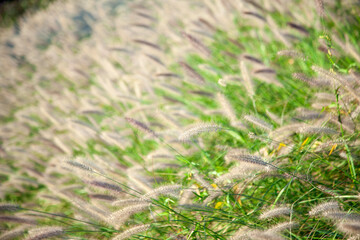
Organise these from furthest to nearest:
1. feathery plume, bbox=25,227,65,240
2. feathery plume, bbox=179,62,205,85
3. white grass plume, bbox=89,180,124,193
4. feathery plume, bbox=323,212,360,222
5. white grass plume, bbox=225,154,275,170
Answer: feathery plume, bbox=179,62,205,85, white grass plume, bbox=89,180,124,193, feathery plume, bbox=25,227,65,240, white grass plume, bbox=225,154,275,170, feathery plume, bbox=323,212,360,222

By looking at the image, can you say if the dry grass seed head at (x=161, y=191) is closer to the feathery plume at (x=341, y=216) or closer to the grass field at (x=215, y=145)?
the grass field at (x=215, y=145)

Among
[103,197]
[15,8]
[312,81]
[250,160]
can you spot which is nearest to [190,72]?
[312,81]

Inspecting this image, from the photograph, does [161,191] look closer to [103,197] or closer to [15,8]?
[103,197]

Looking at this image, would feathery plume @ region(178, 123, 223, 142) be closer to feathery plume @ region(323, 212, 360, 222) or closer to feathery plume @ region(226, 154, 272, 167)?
feathery plume @ region(226, 154, 272, 167)

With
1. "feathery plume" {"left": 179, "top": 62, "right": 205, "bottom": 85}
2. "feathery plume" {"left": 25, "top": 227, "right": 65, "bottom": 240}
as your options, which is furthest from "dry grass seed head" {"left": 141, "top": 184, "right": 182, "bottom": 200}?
"feathery plume" {"left": 179, "top": 62, "right": 205, "bottom": 85}

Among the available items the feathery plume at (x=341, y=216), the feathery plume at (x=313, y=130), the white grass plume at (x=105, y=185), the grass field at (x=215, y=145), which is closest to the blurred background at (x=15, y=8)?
the grass field at (x=215, y=145)

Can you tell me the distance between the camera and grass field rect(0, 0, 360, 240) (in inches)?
53.5

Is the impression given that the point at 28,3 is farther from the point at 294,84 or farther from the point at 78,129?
the point at 294,84

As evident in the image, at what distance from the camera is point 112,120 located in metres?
2.81

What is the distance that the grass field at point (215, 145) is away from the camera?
53.5 inches

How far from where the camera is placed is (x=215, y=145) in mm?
2146

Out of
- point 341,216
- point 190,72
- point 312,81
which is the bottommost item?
point 341,216

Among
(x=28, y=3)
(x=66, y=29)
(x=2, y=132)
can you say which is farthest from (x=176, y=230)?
(x=28, y=3)

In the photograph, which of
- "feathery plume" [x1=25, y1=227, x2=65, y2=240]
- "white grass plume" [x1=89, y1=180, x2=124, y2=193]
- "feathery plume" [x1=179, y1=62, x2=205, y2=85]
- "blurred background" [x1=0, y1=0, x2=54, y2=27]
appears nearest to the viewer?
"feathery plume" [x1=25, y1=227, x2=65, y2=240]
